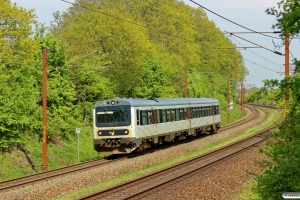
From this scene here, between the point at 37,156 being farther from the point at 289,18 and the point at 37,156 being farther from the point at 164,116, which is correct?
the point at 289,18

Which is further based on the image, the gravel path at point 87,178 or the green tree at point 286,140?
the gravel path at point 87,178

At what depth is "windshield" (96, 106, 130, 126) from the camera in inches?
1015

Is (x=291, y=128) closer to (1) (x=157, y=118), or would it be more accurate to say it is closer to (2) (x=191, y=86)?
(1) (x=157, y=118)

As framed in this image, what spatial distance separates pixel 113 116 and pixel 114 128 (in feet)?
1.98

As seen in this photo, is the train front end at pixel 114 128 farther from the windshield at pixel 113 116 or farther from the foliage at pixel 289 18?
the foliage at pixel 289 18

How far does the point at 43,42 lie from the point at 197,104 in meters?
11.4

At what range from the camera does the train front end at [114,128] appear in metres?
25.7

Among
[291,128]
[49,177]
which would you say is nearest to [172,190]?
[49,177]

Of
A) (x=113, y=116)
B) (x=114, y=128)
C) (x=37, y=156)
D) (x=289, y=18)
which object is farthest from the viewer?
(x=37, y=156)

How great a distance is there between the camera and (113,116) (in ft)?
85.7

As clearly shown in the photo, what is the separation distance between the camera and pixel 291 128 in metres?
8.07

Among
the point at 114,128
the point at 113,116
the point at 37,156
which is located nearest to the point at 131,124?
the point at 114,128

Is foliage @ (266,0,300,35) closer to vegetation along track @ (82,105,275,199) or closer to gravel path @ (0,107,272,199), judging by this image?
vegetation along track @ (82,105,275,199)

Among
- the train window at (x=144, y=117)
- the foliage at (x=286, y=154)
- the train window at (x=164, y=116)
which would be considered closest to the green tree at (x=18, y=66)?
the train window at (x=144, y=117)
